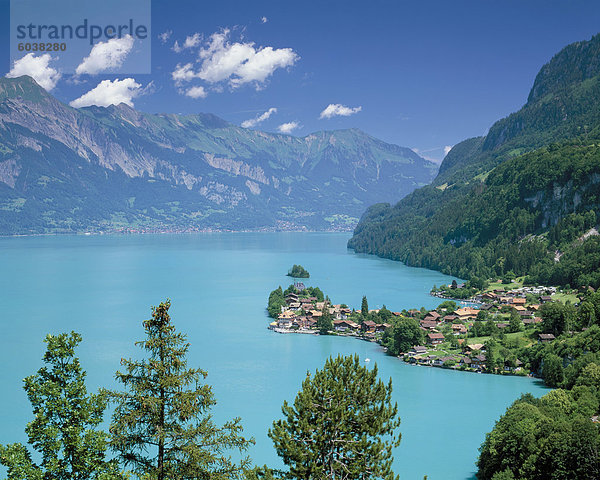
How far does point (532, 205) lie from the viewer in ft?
369

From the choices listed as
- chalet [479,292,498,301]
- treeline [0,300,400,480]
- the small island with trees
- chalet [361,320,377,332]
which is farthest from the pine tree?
the small island with trees

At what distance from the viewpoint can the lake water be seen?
113 feet

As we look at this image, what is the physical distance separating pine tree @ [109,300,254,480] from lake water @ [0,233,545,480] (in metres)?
19.9

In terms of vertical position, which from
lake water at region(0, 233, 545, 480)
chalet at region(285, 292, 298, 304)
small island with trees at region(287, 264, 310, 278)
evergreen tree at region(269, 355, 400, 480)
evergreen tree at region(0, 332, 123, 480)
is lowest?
lake water at region(0, 233, 545, 480)

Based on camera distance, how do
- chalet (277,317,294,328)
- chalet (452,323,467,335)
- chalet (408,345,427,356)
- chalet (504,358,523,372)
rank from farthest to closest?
chalet (277,317,294,328) < chalet (452,323,467,335) < chalet (408,345,427,356) < chalet (504,358,523,372)

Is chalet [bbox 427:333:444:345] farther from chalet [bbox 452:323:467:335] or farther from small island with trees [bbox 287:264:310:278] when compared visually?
small island with trees [bbox 287:264:310:278]

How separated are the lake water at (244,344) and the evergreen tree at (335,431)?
15346 millimetres

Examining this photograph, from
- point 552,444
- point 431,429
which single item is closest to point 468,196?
point 431,429

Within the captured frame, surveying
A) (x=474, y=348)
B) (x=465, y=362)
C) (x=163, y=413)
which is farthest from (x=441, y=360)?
(x=163, y=413)

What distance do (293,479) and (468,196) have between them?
139417mm

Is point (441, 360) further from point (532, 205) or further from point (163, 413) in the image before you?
point (532, 205)

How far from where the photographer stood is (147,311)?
73625mm

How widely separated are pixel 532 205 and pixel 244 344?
79.6m

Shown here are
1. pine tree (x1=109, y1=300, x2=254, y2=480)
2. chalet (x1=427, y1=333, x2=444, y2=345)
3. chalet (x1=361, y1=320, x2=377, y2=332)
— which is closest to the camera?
pine tree (x1=109, y1=300, x2=254, y2=480)
